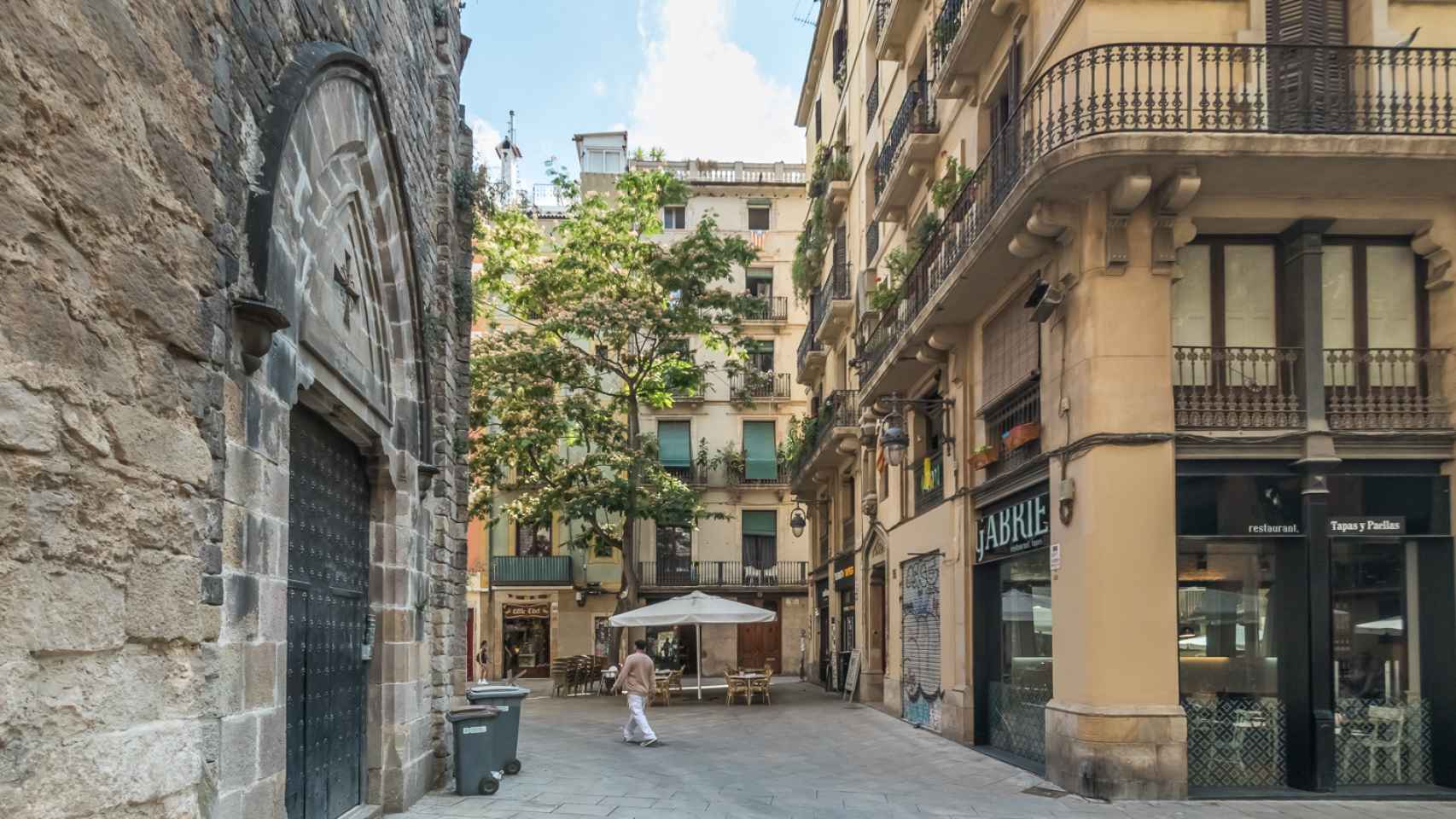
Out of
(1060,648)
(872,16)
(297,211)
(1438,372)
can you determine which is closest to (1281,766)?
(1060,648)

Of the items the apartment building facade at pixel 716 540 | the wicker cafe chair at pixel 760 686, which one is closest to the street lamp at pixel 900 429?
the wicker cafe chair at pixel 760 686

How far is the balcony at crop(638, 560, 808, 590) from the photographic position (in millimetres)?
42438

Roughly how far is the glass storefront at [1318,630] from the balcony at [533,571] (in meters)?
31.7

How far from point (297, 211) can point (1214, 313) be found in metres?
9.47

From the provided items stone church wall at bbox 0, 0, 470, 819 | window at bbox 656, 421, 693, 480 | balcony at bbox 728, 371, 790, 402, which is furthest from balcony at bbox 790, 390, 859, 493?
Answer: stone church wall at bbox 0, 0, 470, 819

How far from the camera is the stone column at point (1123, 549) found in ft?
38.5

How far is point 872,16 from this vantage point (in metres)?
26.1

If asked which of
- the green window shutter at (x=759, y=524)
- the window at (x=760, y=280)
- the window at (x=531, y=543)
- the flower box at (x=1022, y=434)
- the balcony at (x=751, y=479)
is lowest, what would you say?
the window at (x=531, y=543)

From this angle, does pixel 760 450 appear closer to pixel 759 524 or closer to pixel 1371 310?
pixel 759 524

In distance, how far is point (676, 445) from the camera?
43.7 meters

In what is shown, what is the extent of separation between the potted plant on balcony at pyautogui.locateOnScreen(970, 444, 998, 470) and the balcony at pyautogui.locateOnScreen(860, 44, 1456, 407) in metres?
3.89

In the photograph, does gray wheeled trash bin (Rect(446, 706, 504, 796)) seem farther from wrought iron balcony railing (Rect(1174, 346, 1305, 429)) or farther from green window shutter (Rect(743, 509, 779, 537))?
green window shutter (Rect(743, 509, 779, 537))

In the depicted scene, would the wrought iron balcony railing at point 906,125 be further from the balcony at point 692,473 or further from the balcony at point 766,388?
the balcony at point 692,473

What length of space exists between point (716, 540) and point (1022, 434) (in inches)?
1151
